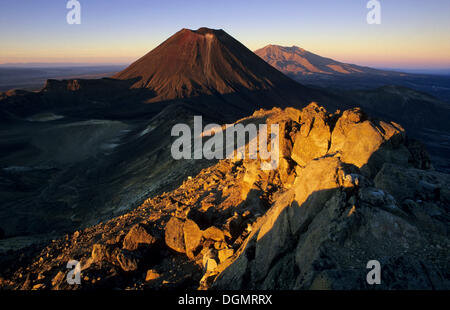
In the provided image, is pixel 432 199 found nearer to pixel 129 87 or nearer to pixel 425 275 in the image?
pixel 425 275

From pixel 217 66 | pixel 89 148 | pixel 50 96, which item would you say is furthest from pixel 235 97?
pixel 50 96

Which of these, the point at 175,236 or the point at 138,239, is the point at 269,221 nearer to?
the point at 175,236
